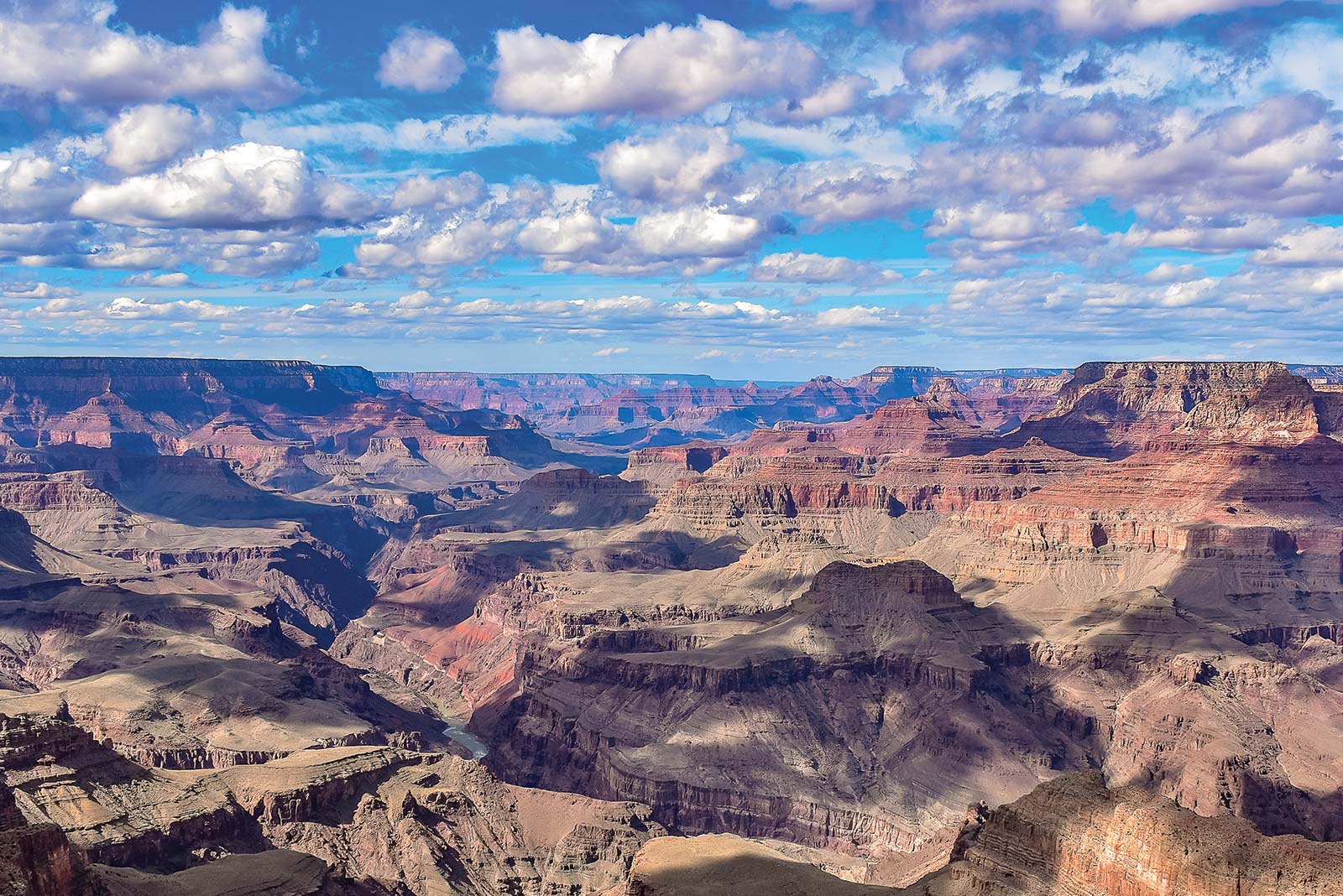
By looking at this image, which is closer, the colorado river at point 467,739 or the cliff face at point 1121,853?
the cliff face at point 1121,853

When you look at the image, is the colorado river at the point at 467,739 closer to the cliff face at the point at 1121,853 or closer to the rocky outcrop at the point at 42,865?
the rocky outcrop at the point at 42,865

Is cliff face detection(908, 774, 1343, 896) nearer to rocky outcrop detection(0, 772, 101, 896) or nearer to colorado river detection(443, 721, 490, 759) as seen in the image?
rocky outcrop detection(0, 772, 101, 896)

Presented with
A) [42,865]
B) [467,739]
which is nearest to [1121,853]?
[42,865]

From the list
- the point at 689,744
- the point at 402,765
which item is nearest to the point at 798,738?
the point at 689,744

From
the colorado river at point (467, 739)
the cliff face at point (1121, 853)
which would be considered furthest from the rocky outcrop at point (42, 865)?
the colorado river at point (467, 739)

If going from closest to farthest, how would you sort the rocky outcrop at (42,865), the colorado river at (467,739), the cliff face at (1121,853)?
the cliff face at (1121,853)
the rocky outcrop at (42,865)
the colorado river at (467,739)

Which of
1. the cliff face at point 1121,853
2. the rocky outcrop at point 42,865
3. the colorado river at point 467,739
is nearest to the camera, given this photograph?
the cliff face at point 1121,853

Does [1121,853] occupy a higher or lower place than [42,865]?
higher

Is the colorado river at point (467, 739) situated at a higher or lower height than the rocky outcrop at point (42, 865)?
lower

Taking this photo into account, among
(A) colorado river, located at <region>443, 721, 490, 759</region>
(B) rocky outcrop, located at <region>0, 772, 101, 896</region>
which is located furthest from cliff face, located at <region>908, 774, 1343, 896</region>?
(A) colorado river, located at <region>443, 721, 490, 759</region>

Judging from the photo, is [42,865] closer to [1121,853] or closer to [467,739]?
[1121,853]

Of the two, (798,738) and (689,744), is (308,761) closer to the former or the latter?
(689,744)
